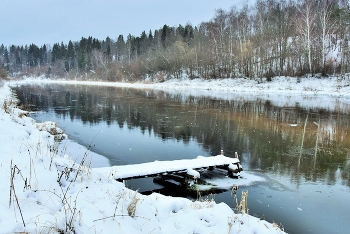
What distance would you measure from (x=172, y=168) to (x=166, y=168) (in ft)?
0.59

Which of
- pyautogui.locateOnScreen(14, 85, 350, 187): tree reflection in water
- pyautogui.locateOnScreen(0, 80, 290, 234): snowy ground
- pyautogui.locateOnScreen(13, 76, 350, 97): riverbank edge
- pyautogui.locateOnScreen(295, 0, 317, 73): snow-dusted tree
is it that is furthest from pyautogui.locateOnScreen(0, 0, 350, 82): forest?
pyautogui.locateOnScreen(0, 80, 290, 234): snowy ground

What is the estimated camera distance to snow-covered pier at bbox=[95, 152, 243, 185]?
7773mm

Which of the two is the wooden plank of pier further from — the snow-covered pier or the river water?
the river water

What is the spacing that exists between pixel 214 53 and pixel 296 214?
49063 mm

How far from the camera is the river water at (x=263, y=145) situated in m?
7.29

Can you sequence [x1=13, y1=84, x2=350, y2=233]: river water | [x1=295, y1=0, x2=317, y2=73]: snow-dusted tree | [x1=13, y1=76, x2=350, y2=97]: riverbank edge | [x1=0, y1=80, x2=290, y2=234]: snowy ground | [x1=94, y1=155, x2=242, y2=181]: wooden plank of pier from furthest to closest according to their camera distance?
[x1=295, y1=0, x2=317, y2=73]: snow-dusted tree
[x1=13, y1=76, x2=350, y2=97]: riverbank edge
[x1=94, y1=155, x2=242, y2=181]: wooden plank of pier
[x1=13, y1=84, x2=350, y2=233]: river water
[x1=0, y1=80, x2=290, y2=234]: snowy ground

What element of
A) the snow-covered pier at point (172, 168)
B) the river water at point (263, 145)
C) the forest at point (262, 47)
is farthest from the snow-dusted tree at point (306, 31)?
the snow-covered pier at point (172, 168)

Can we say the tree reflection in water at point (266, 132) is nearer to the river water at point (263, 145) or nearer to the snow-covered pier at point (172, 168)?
the river water at point (263, 145)

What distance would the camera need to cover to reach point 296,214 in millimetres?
6922

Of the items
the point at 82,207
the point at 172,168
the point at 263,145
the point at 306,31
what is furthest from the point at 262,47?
the point at 82,207

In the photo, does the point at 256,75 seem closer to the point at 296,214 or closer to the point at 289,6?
the point at 289,6

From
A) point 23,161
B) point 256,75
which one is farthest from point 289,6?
point 23,161

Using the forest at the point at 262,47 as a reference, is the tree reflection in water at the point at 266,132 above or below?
below

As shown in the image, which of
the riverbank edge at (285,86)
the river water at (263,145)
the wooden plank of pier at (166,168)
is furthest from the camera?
the riverbank edge at (285,86)
